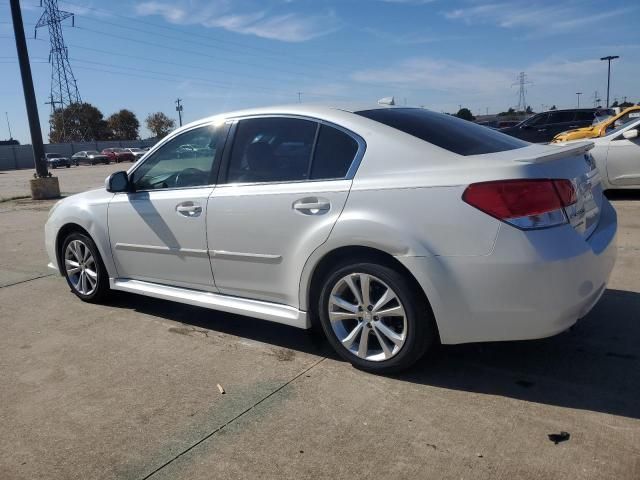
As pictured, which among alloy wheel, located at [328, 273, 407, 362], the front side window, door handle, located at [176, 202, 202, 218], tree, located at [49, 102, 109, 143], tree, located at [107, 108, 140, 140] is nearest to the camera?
alloy wheel, located at [328, 273, 407, 362]

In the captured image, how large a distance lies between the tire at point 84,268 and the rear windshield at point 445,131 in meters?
2.81

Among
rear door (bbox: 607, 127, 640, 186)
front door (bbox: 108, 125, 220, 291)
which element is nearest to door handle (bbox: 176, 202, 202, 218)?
front door (bbox: 108, 125, 220, 291)

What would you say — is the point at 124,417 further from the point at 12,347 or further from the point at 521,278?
the point at 521,278

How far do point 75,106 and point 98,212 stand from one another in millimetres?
89508

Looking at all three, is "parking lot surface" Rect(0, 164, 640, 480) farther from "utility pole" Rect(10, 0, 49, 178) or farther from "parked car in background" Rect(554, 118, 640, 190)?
"utility pole" Rect(10, 0, 49, 178)

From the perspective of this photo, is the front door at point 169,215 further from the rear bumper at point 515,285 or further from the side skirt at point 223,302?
the rear bumper at point 515,285

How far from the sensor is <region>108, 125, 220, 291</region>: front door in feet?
13.7

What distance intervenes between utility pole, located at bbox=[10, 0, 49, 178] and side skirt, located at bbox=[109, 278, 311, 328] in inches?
501

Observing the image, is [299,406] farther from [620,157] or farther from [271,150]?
[620,157]

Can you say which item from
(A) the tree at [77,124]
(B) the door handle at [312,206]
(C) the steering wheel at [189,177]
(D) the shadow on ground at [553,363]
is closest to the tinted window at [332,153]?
(B) the door handle at [312,206]

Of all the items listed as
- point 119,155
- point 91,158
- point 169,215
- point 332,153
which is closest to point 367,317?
point 332,153

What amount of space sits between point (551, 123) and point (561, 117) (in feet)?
1.37

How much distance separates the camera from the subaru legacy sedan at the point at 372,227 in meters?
2.93

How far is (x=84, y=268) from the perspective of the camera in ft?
17.1
